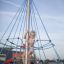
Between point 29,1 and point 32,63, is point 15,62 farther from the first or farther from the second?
point 29,1

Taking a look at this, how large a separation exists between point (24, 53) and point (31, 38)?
0.87 feet

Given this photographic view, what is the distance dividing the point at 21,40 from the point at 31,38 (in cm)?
25

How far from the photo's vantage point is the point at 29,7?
356cm

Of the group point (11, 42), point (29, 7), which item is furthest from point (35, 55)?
point (29, 7)

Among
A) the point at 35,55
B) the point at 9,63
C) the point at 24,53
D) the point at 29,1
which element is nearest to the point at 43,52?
the point at 35,55

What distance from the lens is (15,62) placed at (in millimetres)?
3359

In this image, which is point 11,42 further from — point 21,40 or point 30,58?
point 30,58

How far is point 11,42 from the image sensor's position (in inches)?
143

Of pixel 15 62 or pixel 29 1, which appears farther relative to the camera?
pixel 29 1

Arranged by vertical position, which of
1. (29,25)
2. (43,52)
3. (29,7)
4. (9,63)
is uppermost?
(29,7)

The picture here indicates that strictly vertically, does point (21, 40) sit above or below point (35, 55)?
above

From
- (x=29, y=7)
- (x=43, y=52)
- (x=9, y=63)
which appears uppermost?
(x=29, y=7)

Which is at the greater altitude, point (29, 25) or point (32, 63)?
point (29, 25)

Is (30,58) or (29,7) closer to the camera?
(30,58)
